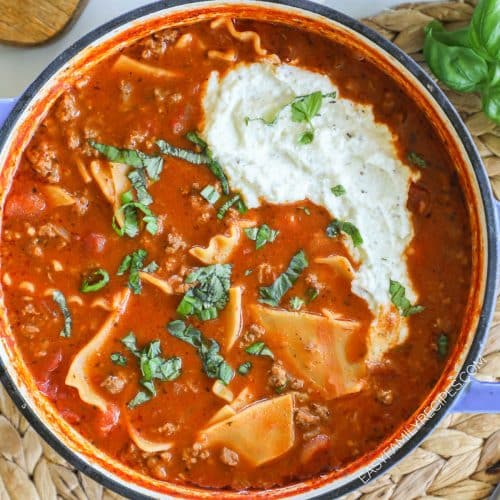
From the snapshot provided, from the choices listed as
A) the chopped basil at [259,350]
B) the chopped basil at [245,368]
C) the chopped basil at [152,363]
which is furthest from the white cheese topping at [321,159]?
the chopped basil at [152,363]

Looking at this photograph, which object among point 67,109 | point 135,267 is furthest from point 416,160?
point 67,109

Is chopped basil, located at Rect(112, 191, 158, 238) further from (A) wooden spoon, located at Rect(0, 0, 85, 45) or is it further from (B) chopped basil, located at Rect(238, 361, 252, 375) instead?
(A) wooden spoon, located at Rect(0, 0, 85, 45)

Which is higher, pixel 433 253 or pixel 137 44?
pixel 137 44

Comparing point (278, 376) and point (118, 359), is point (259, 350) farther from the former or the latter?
point (118, 359)

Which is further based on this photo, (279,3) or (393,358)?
(393,358)

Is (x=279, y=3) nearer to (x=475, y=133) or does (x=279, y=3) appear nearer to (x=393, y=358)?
(x=475, y=133)

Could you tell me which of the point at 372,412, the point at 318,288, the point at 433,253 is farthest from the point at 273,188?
the point at 372,412

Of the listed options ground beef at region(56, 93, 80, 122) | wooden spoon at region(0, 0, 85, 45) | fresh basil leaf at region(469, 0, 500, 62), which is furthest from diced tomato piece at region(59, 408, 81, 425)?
fresh basil leaf at region(469, 0, 500, 62)
